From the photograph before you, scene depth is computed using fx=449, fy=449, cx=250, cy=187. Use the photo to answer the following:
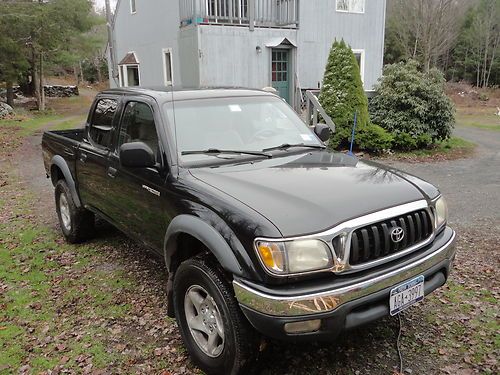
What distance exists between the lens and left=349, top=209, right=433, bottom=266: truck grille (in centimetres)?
268

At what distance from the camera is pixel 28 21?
790 inches

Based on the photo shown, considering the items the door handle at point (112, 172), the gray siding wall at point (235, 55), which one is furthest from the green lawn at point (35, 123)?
the door handle at point (112, 172)

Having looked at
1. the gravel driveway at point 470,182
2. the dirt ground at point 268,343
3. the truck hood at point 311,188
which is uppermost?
the truck hood at point 311,188

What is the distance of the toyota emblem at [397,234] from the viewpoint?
9.25 ft

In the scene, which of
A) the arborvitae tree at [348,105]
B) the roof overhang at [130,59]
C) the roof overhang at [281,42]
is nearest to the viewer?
the arborvitae tree at [348,105]

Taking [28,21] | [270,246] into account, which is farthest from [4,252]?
[28,21]

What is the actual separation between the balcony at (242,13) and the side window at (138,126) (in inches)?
448

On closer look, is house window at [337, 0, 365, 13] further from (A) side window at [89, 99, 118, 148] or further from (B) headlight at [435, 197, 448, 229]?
(B) headlight at [435, 197, 448, 229]

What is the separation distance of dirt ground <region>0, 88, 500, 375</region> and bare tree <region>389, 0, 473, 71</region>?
1066 inches

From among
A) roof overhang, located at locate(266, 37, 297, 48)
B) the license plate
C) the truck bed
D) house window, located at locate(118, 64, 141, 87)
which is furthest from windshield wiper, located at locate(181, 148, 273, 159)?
house window, located at locate(118, 64, 141, 87)

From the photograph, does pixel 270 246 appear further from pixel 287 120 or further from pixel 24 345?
pixel 24 345

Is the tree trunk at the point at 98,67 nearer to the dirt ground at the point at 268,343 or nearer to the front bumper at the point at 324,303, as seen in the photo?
the dirt ground at the point at 268,343

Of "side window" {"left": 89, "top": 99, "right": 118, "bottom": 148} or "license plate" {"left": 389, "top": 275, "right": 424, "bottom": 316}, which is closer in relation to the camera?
"license plate" {"left": 389, "top": 275, "right": 424, "bottom": 316}

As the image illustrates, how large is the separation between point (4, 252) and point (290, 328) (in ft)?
15.2
